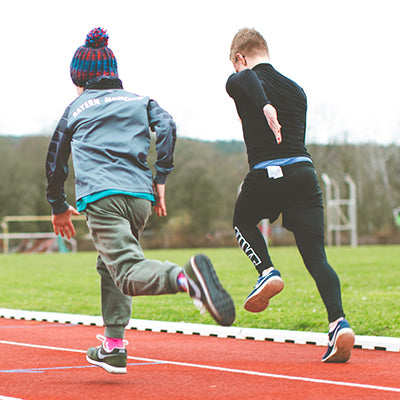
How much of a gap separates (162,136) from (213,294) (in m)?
1.18

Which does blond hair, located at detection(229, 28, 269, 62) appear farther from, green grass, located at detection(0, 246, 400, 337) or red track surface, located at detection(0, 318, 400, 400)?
green grass, located at detection(0, 246, 400, 337)

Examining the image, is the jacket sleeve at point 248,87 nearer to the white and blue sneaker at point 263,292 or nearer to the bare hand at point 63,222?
the white and blue sneaker at point 263,292

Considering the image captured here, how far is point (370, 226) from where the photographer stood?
2378 inches

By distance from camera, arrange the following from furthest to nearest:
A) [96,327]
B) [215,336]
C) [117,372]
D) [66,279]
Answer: [66,279] → [96,327] → [215,336] → [117,372]

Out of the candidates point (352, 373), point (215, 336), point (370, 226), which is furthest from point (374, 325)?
point (370, 226)

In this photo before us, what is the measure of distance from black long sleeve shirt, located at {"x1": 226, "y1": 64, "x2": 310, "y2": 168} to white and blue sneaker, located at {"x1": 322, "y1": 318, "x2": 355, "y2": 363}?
122cm

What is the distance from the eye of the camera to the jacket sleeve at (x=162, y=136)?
4.49 metres

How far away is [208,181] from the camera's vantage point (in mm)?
65062

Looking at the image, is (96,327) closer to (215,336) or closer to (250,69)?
(215,336)

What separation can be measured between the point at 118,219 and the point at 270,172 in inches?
54.7

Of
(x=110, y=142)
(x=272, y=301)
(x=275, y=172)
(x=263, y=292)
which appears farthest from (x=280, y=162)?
(x=272, y=301)

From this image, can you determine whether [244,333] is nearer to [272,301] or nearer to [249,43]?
[249,43]

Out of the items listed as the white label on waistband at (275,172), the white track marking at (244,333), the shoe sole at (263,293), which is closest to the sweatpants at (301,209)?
the white label on waistband at (275,172)

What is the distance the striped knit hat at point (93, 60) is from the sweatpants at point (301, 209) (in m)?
1.33
